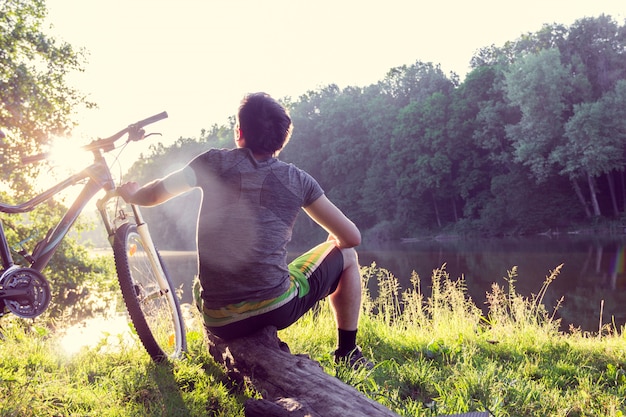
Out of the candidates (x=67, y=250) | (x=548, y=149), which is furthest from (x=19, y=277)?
(x=548, y=149)

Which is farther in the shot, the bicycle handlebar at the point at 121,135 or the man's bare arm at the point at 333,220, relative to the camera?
the bicycle handlebar at the point at 121,135

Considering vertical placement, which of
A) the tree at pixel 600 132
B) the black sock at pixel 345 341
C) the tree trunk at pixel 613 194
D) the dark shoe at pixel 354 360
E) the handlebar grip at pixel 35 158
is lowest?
the tree trunk at pixel 613 194

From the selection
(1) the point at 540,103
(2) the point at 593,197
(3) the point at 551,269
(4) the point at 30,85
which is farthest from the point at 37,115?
(2) the point at 593,197

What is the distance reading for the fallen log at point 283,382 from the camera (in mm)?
1962

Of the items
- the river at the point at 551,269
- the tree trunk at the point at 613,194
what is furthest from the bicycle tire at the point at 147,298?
the tree trunk at the point at 613,194

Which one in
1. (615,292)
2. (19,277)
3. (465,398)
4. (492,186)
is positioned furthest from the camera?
(492,186)

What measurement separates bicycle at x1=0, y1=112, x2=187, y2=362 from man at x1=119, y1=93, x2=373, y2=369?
0.46 m

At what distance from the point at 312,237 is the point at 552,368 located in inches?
1718

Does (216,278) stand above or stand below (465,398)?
above

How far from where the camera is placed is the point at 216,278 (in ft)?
8.43

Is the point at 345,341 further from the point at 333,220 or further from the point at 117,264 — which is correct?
the point at 117,264

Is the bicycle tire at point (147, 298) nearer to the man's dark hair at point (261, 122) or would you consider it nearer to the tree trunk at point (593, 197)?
the man's dark hair at point (261, 122)

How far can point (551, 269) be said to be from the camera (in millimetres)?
17312

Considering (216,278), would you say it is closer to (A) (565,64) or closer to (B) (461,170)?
(A) (565,64)
